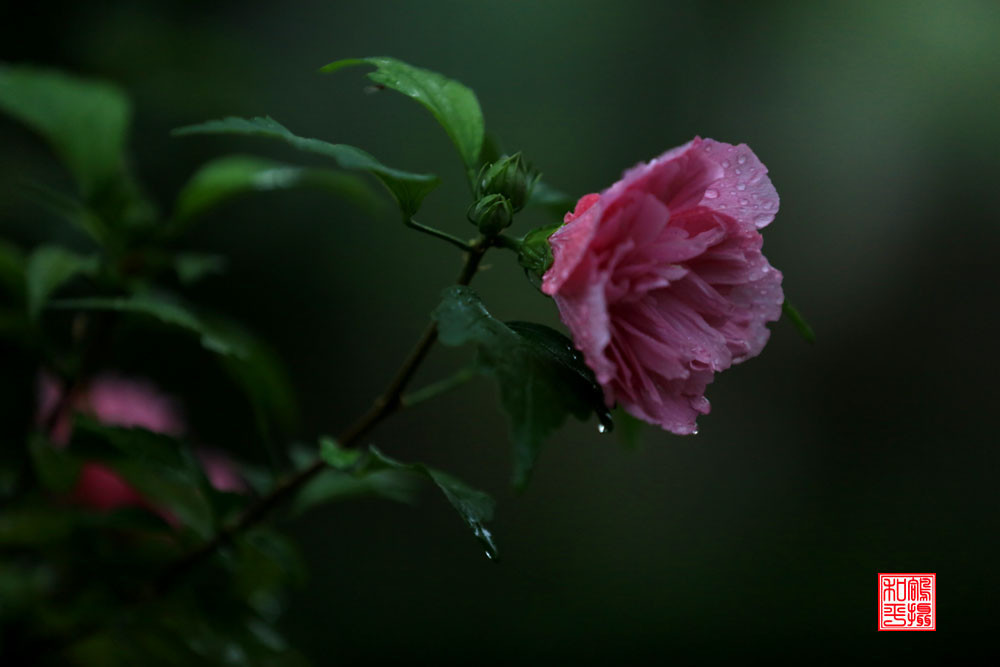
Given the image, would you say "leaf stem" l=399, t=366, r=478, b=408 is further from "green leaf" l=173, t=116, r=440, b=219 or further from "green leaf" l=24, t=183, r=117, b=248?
"green leaf" l=24, t=183, r=117, b=248

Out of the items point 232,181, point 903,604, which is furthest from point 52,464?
point 903,604

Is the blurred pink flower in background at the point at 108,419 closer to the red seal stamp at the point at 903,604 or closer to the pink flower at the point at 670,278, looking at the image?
the pink flower at the point at 670,278

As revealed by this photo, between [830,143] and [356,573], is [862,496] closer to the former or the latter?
[830,143]

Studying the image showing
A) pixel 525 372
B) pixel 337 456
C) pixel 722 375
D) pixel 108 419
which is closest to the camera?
pixel 525 372

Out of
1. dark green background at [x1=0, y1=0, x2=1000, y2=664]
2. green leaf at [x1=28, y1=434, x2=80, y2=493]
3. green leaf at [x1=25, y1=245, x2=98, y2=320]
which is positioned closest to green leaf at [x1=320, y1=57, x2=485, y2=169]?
green leaf at [x1=25, y1=245, x2=98, y2=320]

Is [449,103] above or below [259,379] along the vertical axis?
above

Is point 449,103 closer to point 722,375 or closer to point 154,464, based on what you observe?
point 154,464

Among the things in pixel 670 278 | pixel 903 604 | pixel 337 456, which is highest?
pixel 670 278
